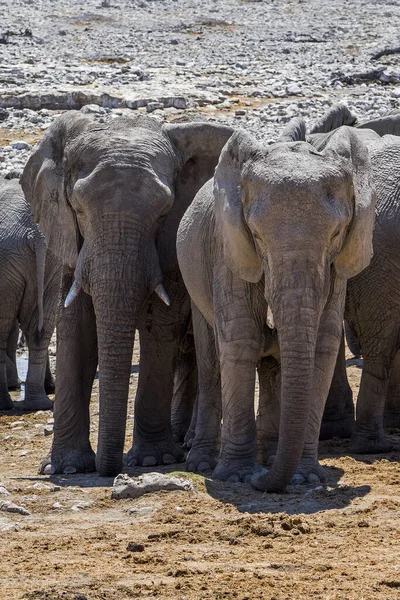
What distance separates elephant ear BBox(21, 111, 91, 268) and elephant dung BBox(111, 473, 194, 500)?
1900 millimetres

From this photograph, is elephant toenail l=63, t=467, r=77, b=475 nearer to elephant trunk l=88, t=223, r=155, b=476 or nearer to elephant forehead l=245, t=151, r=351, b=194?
elephant trunk l=88, t=223, r=155, b=476

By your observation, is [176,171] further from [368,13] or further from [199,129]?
[368,13]

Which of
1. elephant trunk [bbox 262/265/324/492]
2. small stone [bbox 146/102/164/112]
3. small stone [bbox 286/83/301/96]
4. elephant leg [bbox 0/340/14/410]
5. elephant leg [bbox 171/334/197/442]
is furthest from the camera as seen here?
small stone [bbox 286/83/301/96]

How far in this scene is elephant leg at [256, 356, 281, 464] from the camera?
8320 millimetres

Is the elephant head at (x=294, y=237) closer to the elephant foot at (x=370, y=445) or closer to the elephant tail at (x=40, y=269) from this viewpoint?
the elephant foot at (x=370, y=445)

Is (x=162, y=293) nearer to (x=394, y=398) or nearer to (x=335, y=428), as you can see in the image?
(x=335, y=428)

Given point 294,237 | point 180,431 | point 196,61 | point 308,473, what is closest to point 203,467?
point 308,473

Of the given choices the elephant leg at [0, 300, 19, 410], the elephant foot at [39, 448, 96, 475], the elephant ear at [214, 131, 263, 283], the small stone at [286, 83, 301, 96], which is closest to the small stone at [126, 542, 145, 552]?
the elephant ear at [214, 131, 263, 283]

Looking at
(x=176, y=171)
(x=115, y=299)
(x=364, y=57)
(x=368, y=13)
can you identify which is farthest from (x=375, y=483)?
(x=368, y=13)

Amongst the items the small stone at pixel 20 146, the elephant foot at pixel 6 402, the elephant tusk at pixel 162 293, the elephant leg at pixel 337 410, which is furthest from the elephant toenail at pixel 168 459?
the small stone at pixel 20 146

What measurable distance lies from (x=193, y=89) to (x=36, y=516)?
25.0 metres

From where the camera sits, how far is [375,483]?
7.40 m

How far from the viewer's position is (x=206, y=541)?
5.97 m

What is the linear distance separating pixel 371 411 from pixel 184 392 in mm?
1671
